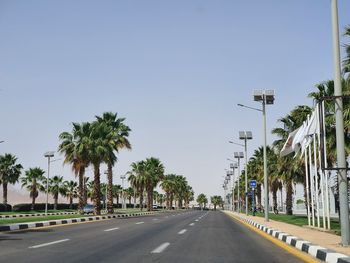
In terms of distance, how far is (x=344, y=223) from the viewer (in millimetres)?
11336

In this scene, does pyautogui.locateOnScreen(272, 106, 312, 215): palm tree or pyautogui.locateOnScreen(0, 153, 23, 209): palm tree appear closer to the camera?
pyautogui.locateOnScreen(272, 106, 312, 215): palm tree

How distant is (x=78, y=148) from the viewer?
1623 inches

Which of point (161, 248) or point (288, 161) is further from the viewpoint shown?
point (288, 161)

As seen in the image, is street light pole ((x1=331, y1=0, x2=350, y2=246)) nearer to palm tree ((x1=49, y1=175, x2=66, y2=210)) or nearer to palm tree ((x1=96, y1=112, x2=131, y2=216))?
palm tree ((x1=96, y1=112, x2=131, y2=216))

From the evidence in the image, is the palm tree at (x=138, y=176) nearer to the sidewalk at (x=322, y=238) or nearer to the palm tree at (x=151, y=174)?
the palm tree at (x=151, y=174)

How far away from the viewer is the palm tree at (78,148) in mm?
41250

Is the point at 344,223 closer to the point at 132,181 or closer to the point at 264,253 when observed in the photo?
the point at 264,253

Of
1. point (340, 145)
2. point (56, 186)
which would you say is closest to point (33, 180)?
point (56, 186)

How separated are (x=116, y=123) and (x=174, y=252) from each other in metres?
37.6

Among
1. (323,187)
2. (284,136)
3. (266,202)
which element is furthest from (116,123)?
(323,187)

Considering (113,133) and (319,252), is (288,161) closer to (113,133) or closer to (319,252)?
(113,133)

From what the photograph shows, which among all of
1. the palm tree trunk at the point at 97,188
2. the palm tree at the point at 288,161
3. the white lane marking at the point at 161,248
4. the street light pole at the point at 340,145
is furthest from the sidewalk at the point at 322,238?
the palm tree trunk at the point at 97,188

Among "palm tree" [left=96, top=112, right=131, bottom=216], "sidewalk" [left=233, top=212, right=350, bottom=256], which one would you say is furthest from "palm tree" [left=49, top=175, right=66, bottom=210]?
"sidewalk" [left=233, top=212, right=350, bottom=256]

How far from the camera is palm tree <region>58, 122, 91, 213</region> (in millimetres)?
41250
